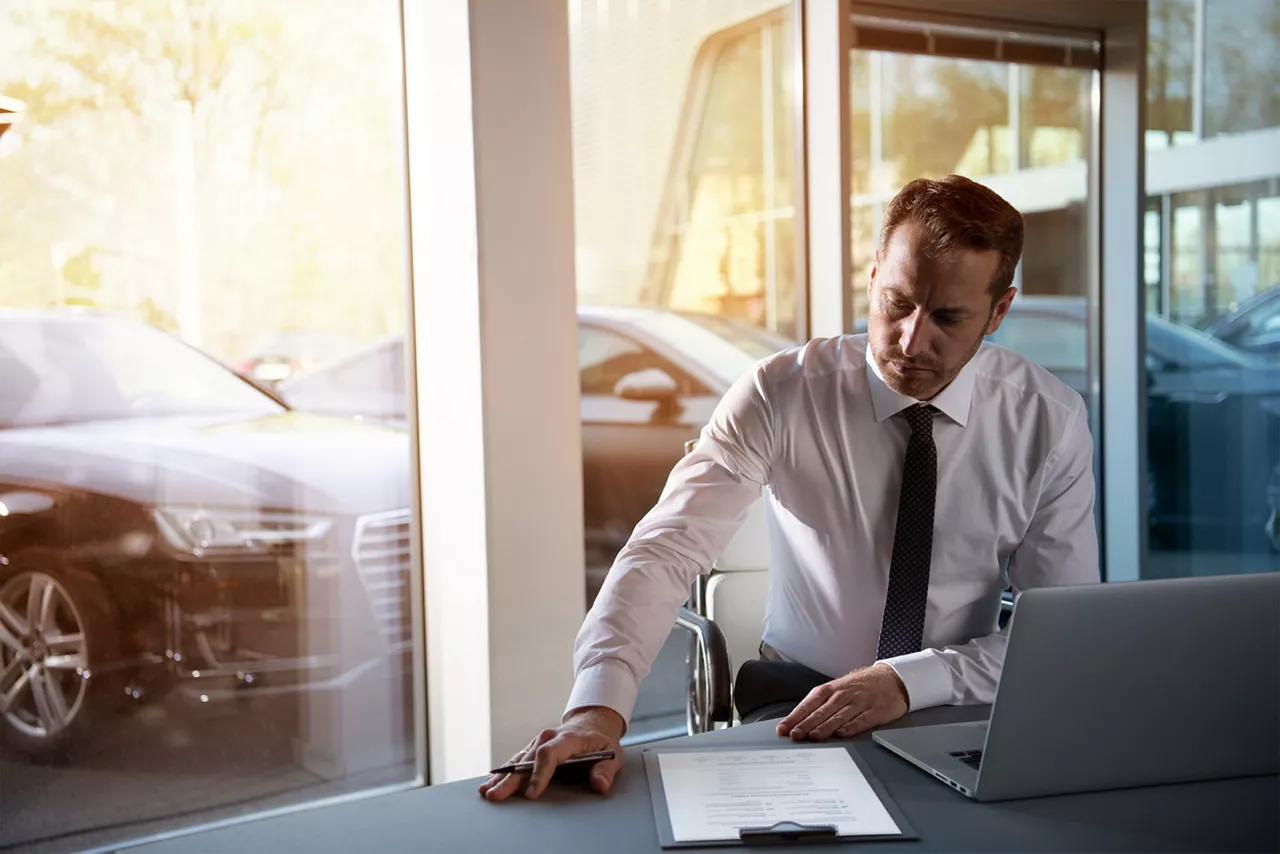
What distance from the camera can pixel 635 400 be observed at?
11.3 ft

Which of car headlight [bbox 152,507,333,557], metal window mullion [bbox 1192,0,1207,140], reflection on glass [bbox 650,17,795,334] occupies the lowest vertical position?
car headlight [bbox 152,507,333,557]

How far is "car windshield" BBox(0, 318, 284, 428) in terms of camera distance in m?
2.62

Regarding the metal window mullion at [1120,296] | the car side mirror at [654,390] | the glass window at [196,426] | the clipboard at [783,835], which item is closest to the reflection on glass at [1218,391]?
the metal window mullion at [1120,296]

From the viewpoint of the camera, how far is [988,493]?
2041mm

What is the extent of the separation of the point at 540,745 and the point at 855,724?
425 millimetres

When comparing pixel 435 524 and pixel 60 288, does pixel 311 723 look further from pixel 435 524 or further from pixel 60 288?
pixel 60 288

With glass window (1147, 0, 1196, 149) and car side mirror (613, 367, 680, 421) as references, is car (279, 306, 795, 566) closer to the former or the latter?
car side mirror (613, 367, 680, 421)

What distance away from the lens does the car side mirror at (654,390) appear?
3424 mm

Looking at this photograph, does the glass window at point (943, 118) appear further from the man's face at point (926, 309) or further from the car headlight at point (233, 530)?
the car headlight at point (233, 530)

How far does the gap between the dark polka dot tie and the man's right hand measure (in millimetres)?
681

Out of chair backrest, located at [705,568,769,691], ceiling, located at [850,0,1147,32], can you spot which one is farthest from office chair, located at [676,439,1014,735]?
ceiling, located at [850,0,1147,32]

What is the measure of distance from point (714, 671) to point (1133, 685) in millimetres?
897

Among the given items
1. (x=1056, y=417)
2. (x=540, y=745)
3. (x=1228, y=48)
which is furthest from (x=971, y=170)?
(x=540, y=745)

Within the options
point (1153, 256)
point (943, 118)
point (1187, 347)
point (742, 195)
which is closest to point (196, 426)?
point (742, 195)
